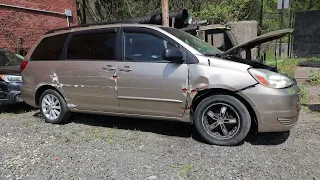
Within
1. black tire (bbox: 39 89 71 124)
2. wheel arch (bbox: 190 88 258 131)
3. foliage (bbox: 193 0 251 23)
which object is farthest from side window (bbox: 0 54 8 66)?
foliage (bbox: 193 0 251 23)

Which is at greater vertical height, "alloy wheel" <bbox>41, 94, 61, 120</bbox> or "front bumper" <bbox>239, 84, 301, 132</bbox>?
"front bumper" <bbox>239, 84, 301, 132</bbox>

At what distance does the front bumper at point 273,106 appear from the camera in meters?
3.86

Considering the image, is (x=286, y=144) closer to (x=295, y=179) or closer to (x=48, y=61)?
(x=295, y=179)

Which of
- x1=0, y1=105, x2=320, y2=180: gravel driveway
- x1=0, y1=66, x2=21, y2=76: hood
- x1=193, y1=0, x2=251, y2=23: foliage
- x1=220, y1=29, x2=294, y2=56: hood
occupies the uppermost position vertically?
x1=193, y1=0, x2=251, y2=23: foliage

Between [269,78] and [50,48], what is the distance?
159 inches

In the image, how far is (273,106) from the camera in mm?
3881

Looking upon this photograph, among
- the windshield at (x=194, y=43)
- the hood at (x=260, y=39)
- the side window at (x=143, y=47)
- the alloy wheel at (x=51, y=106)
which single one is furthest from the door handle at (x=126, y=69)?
the alloy wheel at (x=51, y=106)

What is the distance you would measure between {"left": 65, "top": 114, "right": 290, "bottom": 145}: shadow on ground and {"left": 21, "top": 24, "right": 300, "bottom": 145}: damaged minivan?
372 mm

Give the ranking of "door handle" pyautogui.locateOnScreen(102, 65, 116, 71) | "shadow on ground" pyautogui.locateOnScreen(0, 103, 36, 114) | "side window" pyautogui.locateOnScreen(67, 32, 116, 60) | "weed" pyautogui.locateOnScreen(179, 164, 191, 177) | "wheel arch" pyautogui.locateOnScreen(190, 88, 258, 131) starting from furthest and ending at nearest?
"shadow on ground" pyautogui.locateOnScreen(0, 103, 36, 114) → "side window" pyautogui.locateOnScreen(67, 32, 116, 60) → "door handle" pyautogui.locateOnScreen(102, 65, 116, 71) → "wheel arch" pyautogui.locateOnScreen(190, 88, 258, 131) → "weed" pyautogui.locateOnScreen(179, 164, 191, 177)

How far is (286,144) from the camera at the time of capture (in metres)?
4.16

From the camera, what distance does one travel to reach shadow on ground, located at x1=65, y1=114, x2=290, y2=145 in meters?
4.38

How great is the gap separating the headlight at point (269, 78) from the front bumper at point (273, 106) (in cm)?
7

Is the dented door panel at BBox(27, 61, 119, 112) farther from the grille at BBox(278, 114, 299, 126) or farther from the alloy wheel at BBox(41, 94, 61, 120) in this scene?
the grille at BBox(278, 114, 299, 126)

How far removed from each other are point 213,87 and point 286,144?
1.33 meters
